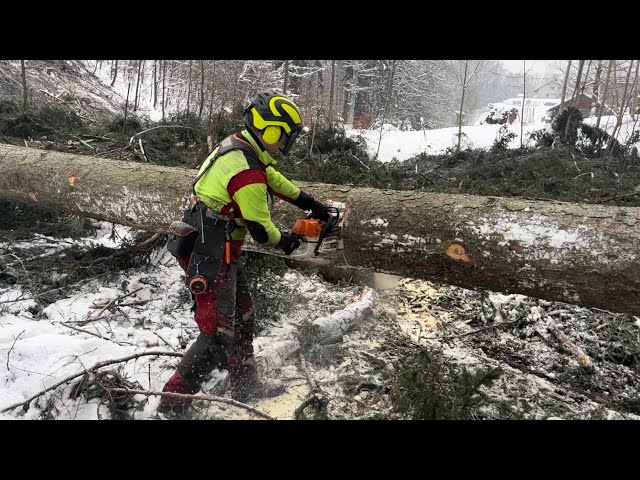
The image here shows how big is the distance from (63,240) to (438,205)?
4716 mm

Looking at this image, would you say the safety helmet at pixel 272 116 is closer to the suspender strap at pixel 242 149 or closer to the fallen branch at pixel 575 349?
the suspender strap at pixel 242 149

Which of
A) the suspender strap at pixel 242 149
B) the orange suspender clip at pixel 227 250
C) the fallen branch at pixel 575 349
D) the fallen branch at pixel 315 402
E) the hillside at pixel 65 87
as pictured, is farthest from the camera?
the hillside at pixel 65 87

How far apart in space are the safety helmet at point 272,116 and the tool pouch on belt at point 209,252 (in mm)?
694

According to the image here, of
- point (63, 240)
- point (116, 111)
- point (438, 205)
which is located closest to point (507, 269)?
point (438, 205)

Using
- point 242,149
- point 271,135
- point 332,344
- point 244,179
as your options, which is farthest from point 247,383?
point 271,135

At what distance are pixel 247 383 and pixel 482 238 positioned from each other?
7.03 ft

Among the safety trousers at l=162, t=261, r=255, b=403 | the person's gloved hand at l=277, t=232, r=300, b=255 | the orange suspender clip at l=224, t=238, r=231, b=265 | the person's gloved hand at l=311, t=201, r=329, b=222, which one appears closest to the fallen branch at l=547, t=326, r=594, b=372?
the person's gloved hand at l=311, t=201, r=329, b=222

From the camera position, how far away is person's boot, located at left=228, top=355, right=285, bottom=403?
3.32 m

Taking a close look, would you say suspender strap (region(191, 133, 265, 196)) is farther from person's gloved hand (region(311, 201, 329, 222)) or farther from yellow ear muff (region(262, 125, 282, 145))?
person's gloved hand (region(311, 201, 329, 222))

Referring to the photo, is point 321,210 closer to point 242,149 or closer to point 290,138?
point 290,138

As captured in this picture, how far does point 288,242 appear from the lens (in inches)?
116

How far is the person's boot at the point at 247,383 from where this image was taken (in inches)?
131

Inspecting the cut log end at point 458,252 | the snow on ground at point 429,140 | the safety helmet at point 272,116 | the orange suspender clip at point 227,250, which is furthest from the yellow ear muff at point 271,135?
the snow on ground at point 429,140

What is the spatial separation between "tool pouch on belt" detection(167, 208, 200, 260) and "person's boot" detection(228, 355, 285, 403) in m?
0.98
